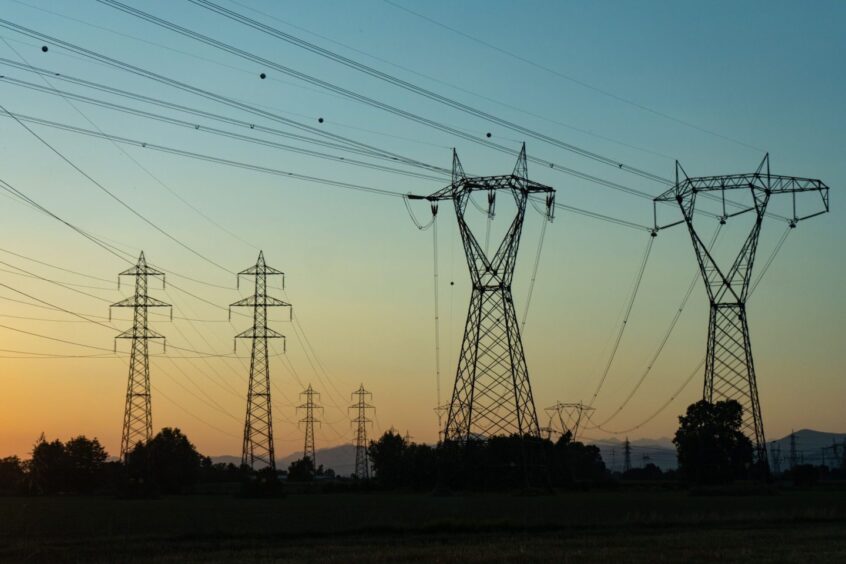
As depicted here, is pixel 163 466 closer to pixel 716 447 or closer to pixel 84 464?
pixel 84 464

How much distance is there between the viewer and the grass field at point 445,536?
128 feet

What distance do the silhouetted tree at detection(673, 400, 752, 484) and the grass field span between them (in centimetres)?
5481

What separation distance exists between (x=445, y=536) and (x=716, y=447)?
8775 cm

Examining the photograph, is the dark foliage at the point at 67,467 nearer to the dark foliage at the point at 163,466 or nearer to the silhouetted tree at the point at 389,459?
the dark foliage at the point at 163,466

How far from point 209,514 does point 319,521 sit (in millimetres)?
15995

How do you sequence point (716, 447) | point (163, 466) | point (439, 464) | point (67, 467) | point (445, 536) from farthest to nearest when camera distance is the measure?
point (67, 467), point (163, 466), point (716, 447), point (439, 464), point (445, 536)

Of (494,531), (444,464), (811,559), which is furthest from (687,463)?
(811,559)

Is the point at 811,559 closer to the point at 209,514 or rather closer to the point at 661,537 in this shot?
the point at 661,537

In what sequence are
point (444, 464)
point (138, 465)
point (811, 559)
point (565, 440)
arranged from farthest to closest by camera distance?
point (565, 440) → point (138, 465) → point (444, 464) → point (811, 559)

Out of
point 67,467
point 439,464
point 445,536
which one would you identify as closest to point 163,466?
point 67,467

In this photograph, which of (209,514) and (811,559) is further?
(209,514)

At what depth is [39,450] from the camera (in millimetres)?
164500

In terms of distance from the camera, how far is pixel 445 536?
160 ft

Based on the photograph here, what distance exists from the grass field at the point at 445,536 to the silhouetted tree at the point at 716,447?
54805mm
